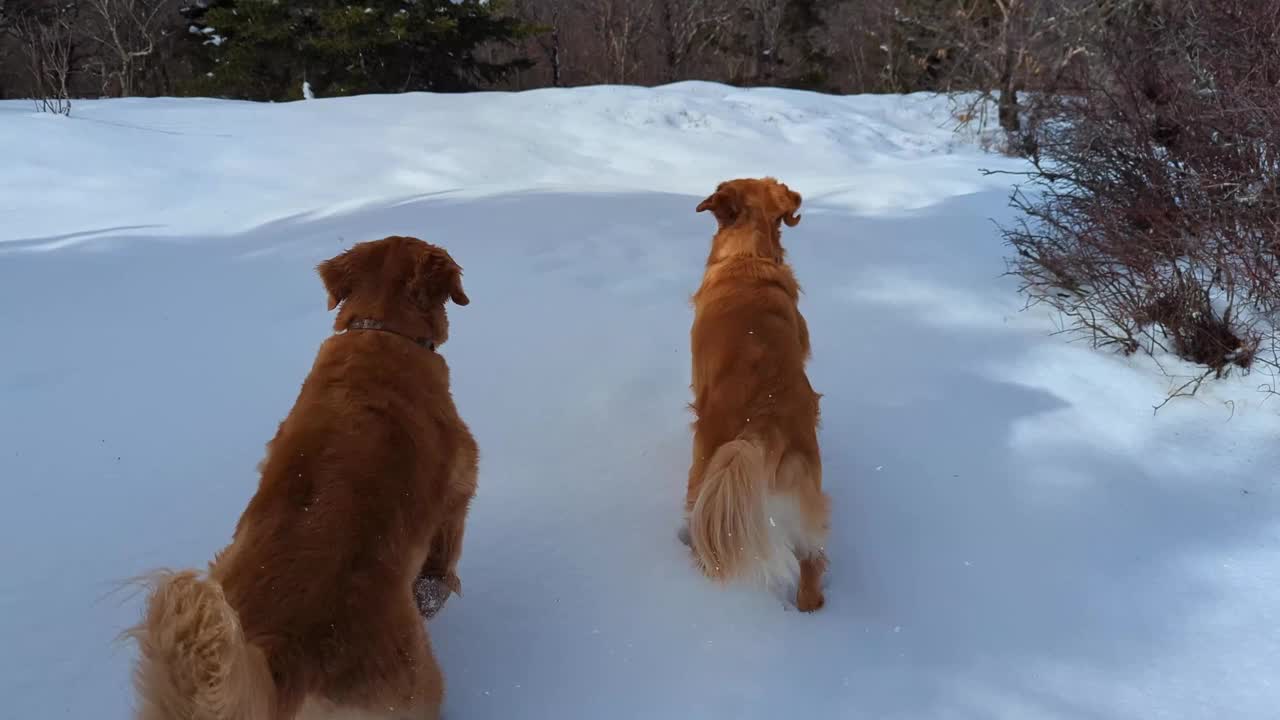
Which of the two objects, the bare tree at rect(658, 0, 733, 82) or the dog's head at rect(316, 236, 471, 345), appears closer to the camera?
the dog's head at rect(316, 236, 471, 345)

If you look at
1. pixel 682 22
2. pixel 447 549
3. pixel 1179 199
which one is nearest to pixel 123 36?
pixel 682 22

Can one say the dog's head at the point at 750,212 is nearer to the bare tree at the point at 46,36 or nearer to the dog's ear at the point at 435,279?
the dog's ear at the point at 435,279

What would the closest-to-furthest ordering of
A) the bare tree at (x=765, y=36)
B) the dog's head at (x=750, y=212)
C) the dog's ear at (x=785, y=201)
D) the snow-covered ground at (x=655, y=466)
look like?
the snow-covered ground at (x=655, y=466) → the dog's head at (x=750, y=212) → the dog's ear at (x=785, y=201) → the bare tree at (x=765, y=36)

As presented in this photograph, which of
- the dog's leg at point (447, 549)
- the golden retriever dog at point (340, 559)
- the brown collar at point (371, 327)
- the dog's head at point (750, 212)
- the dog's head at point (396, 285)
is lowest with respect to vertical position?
the dog's leg at point (447, 549)

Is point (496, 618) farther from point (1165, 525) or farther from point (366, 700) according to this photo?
point (1165, 525)

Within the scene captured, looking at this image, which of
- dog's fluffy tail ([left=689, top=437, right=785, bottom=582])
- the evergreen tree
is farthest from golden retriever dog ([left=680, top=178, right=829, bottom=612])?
the evergreen tree

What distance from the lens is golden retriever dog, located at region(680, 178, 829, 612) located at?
2.64 metres

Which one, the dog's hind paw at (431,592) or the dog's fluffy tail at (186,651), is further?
the dog's hind paw at (431,592)

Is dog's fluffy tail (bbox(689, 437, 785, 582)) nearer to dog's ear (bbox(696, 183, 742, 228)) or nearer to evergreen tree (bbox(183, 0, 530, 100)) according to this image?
dog's ear (bbox(696, 183, 742, 228))

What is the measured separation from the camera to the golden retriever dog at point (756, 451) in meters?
2.64

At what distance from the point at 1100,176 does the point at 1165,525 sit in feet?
9.25

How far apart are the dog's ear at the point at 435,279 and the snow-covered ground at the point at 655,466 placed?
1056 millimetres

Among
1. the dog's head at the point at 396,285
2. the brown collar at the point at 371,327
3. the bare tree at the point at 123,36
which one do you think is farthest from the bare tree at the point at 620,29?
the brown collar at the point at 371,327

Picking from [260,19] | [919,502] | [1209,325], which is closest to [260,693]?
[919,502]
